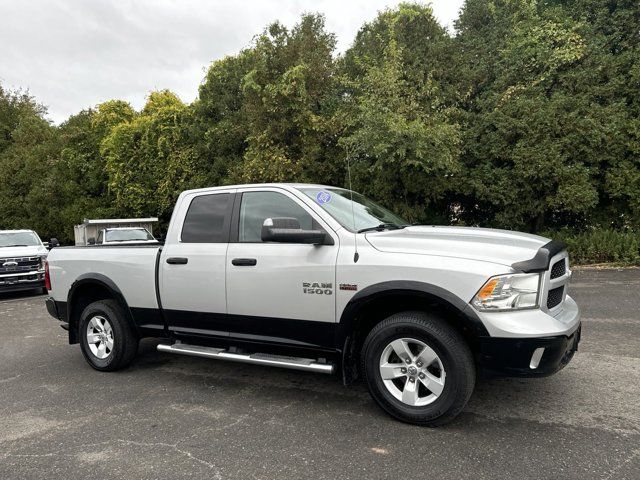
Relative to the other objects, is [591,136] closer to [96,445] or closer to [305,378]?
[305,378]

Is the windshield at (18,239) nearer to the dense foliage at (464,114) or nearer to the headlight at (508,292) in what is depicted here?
the dense foliage at (464,114)

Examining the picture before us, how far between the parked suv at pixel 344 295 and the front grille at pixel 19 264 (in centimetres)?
786

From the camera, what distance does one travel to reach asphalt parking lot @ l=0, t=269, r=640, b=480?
3.16 meters

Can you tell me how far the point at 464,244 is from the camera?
3721 millimetres

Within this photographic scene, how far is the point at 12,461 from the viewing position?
3.40 m

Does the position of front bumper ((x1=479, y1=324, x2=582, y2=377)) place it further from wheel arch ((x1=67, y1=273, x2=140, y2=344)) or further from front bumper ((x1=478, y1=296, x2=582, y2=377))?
wheel arch ((x1=67, y1=273, x2=140, y2=344))

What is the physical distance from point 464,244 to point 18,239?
12.9 m

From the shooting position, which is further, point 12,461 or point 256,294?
point 256,294

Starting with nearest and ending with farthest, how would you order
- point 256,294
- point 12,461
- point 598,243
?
point 12,461 < point 256,294 < point 598,243

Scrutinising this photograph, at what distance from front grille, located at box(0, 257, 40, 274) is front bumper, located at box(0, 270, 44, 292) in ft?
0.43

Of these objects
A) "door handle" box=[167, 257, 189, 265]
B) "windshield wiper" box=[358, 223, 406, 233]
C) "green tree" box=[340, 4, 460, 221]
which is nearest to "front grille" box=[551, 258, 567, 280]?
"windshield wiper" box=[358, 223, 406, 233]

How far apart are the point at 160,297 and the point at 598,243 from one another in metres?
11.5

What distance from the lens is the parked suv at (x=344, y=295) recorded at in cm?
346

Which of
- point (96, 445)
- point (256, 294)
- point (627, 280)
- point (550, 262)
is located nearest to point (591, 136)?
point (627, 280)
